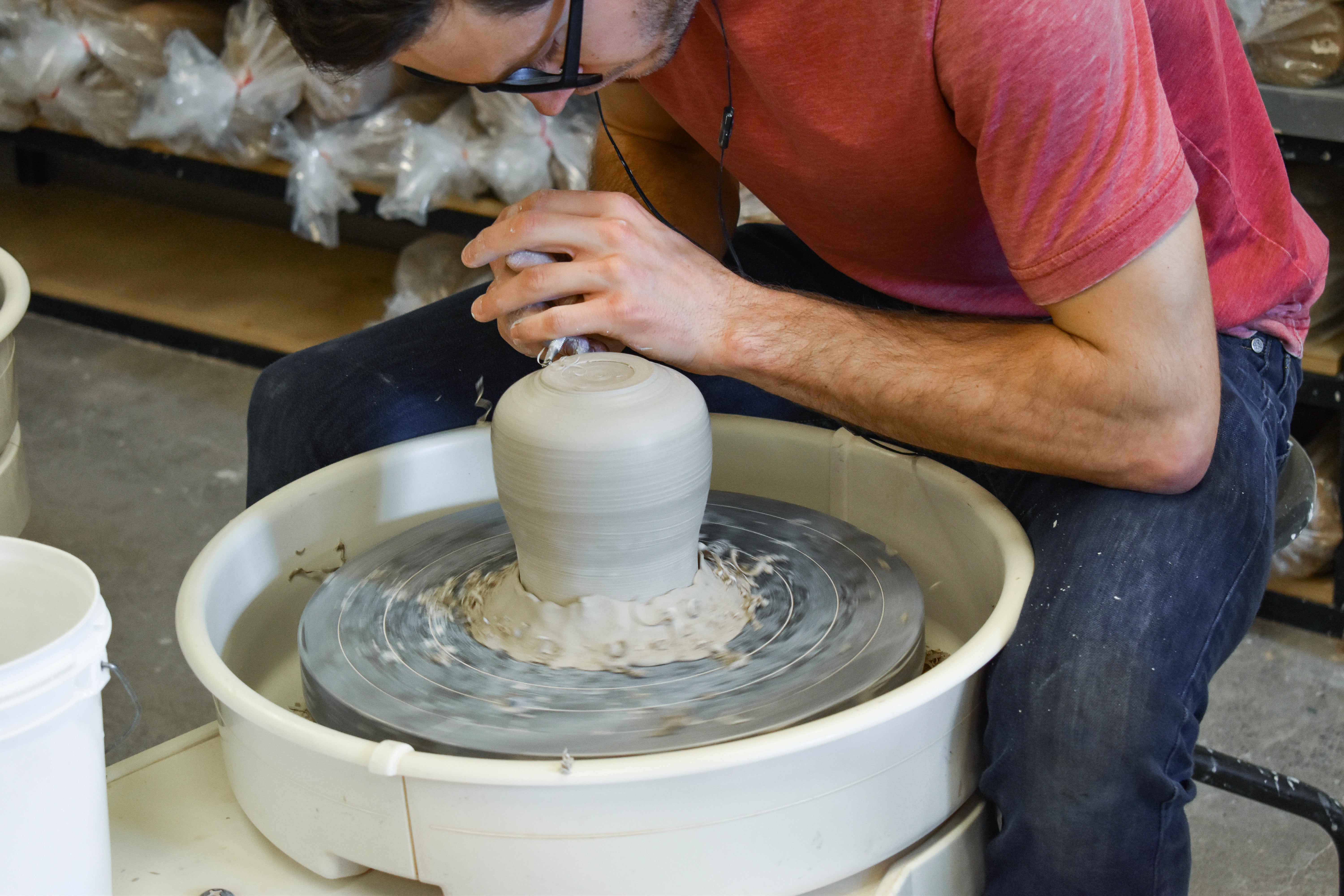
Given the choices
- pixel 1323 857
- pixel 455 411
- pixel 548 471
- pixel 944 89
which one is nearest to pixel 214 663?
pixel 548 471

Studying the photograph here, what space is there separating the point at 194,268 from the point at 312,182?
0.87 meters

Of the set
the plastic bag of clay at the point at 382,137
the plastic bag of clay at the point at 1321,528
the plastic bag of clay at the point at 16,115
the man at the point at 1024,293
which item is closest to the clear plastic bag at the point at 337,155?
the plastic bag of clay at the point at 382,137

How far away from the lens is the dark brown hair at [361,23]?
85 centimetres

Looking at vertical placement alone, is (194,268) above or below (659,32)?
below

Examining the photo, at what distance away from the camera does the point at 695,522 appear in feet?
→ 3.23

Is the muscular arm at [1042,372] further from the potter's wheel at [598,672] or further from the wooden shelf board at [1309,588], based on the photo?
the wooden shelf board at [1309,588]

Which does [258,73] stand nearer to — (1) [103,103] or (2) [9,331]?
(1) [103,103]

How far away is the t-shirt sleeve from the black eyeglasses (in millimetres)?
263

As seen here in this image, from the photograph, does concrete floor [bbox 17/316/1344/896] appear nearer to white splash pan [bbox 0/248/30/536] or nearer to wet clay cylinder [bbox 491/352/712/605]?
white splash pan [bbox 0/248/30/536]

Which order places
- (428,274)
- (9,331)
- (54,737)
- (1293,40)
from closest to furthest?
(54,737)
(9,331)
(1293,40)
(428,274)

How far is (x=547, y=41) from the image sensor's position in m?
0.94

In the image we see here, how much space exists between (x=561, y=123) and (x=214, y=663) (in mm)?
1719

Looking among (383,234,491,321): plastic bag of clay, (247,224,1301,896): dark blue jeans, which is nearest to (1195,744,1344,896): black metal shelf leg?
(247,224,1301,896): dark blue jeans

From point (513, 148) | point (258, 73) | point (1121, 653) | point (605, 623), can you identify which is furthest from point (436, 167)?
point (1121, 653)
